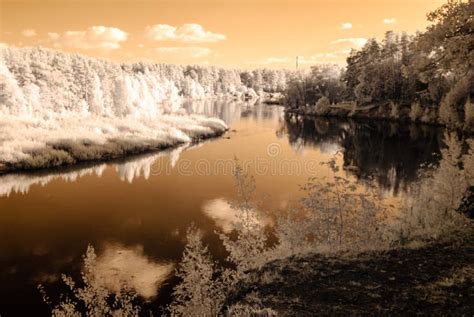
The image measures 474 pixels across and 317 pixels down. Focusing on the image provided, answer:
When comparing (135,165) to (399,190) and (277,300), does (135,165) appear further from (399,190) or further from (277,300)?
(277,300)

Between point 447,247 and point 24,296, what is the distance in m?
14.2

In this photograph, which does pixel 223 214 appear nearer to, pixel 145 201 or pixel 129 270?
pixel 145 201

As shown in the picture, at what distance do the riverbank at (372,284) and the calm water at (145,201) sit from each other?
583 centimetres

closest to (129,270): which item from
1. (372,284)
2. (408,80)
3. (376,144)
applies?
(372,284)

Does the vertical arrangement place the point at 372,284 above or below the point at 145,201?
above

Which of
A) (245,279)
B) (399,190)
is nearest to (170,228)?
(245,279)

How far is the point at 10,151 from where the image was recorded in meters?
34.3

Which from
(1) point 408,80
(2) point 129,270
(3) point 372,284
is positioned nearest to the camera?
(3) point 372,284

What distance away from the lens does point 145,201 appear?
2612cm

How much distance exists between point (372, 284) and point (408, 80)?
71071mm

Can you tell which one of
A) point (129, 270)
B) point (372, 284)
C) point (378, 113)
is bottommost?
point (129, 270)

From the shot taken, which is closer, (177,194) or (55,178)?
(177,194)

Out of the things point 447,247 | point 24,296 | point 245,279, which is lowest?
point 24,296

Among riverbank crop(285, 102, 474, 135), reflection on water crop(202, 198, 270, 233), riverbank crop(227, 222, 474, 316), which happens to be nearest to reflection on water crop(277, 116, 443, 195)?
riverbank crop(285, 102, 474, 135)
